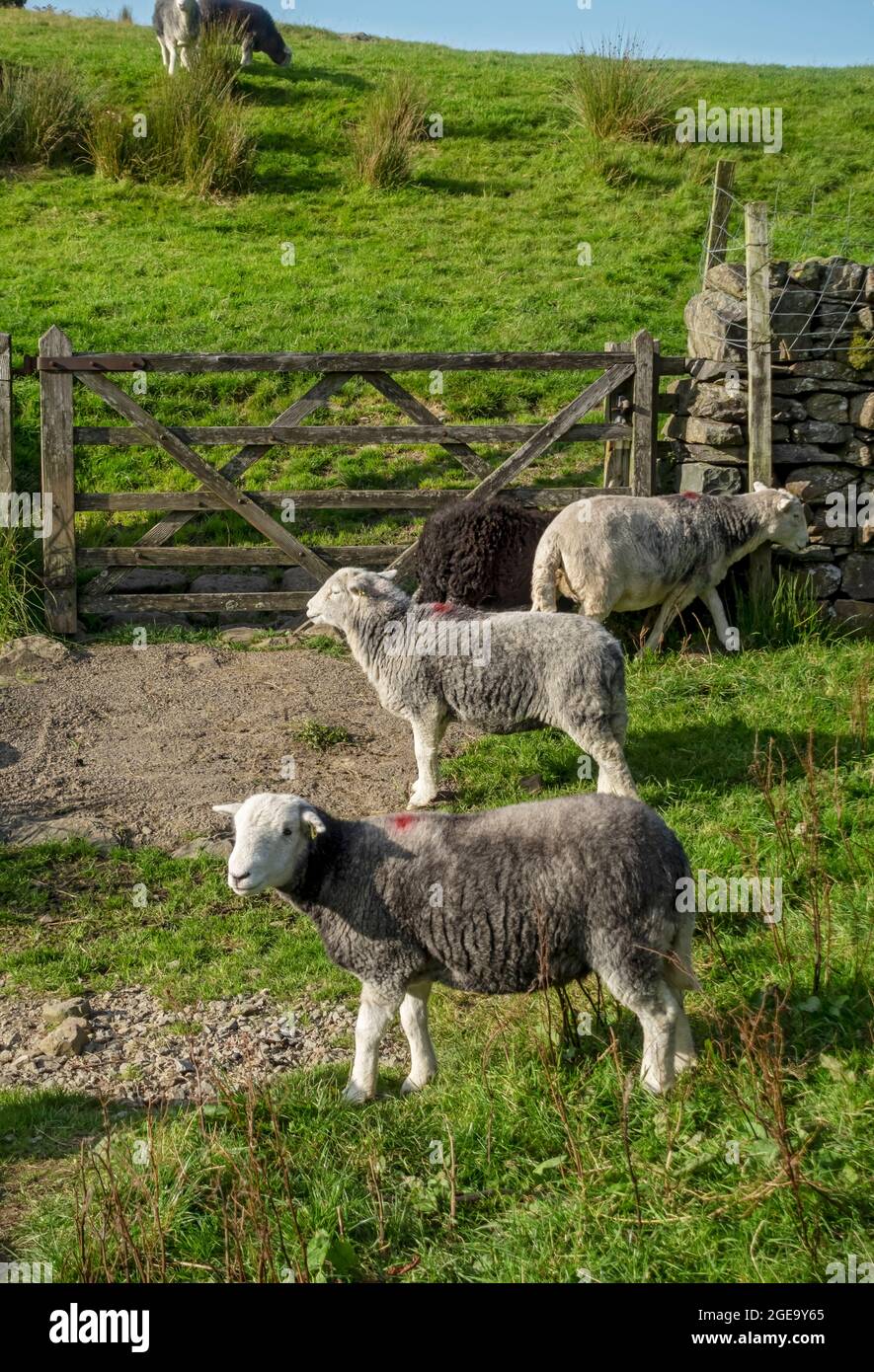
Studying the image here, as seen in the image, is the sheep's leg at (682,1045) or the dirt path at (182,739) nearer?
the sheep's leg at (682,1045)

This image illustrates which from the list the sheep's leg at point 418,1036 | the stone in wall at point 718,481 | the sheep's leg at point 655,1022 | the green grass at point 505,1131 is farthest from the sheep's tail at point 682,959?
the stone in wall at point 718,481

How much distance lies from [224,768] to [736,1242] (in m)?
5.05

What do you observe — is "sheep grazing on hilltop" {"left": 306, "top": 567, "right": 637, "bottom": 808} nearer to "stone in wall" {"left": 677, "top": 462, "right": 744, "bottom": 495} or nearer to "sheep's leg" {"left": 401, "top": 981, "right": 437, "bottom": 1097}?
"sheep's leg" {"left": 401, "top": 981, "right": 437, "bottom": 1097}

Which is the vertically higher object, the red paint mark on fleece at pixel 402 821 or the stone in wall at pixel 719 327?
the stone in wall at pixel 719 327

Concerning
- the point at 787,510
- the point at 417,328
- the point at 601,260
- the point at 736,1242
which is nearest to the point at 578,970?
the point at 736,1242

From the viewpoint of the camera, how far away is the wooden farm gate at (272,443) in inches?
Result: 419

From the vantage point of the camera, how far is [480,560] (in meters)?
9.38

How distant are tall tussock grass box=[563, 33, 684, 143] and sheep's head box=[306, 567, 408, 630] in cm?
1451

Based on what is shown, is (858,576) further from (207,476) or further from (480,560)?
(207,476)

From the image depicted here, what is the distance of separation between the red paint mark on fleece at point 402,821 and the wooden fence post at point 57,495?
6165 millimetres

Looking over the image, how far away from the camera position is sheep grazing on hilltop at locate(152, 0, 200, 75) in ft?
70.2

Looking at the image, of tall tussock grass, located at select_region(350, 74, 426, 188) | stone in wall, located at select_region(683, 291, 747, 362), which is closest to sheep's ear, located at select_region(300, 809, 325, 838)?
stone in wall, located at select_region(683, 291, 747, 362)

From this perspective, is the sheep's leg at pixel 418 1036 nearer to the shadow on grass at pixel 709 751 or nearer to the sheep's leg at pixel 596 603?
the shadow on grass at pixel 709 751

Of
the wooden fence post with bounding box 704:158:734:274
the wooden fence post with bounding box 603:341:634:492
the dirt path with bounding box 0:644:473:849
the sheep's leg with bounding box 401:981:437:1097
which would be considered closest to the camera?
the sheep's leg with bounding box 401:981:437:1097
